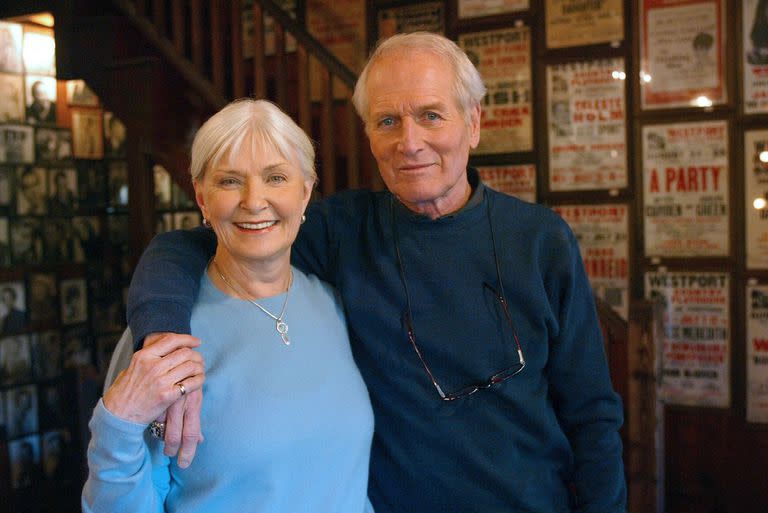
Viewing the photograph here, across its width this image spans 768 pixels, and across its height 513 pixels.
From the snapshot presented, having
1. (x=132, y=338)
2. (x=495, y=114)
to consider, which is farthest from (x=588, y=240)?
(x=132, y=338)

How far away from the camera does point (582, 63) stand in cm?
367

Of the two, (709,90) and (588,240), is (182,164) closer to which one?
(588,240)

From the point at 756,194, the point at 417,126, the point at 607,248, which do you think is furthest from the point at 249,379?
the point at 756,194

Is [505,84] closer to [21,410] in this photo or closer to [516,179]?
[516,179]

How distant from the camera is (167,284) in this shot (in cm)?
132

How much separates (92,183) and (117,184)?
20 cm

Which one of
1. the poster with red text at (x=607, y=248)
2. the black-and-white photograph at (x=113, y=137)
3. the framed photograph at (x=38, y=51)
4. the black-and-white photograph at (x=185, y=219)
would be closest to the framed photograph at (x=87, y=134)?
the black-and-white photograph at (x=113, y=137)

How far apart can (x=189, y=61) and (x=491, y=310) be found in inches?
109

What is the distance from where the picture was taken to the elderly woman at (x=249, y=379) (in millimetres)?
1157

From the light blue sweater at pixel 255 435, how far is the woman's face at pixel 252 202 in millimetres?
113

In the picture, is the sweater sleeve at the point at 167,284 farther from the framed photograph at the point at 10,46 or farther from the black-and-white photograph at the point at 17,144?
the framed photograph at the point at 10,46

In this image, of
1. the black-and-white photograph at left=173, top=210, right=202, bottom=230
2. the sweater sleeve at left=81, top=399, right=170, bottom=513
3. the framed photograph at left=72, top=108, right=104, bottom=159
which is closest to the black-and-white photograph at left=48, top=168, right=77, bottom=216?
the framed photograph at left=72, top=108, right=104, bottom=159

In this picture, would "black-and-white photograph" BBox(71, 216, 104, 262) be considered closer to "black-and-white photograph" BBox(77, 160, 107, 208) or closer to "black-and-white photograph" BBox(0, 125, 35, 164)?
"black-and-white photograph" BBox(77, 160, 107, 208)

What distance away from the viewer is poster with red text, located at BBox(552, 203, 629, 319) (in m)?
3.67
